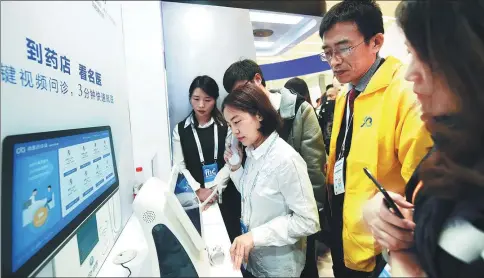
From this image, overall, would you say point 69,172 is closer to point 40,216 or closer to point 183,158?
point 40,216

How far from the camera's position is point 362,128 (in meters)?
0.75

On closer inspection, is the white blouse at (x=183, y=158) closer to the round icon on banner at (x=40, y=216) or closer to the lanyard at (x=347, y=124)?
the lanyard at (x=347, y=124)

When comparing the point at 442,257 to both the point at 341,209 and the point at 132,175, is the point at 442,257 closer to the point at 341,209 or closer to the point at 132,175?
the point at 341,209

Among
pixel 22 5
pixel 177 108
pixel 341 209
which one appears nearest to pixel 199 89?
pixel 177 108

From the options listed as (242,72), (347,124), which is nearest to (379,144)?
(347,124)

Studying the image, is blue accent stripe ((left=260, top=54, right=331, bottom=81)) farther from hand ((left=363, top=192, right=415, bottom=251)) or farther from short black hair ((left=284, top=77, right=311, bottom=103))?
hand ((left=363, top=192, right=415, bottom=251))

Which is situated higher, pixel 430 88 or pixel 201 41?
pixel 201 41

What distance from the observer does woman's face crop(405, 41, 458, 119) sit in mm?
333

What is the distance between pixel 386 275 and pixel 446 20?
0.39 m

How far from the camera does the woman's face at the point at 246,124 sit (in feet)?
2.87

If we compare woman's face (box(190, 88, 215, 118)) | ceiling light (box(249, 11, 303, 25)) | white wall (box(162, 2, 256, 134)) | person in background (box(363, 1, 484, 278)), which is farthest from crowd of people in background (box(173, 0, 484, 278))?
ceiling light (box(249, 11, 303, 25))

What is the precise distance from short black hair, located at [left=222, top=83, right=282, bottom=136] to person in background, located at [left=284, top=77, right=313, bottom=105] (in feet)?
0.62

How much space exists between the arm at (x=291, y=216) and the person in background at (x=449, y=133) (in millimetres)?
428

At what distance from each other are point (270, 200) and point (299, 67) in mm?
661
